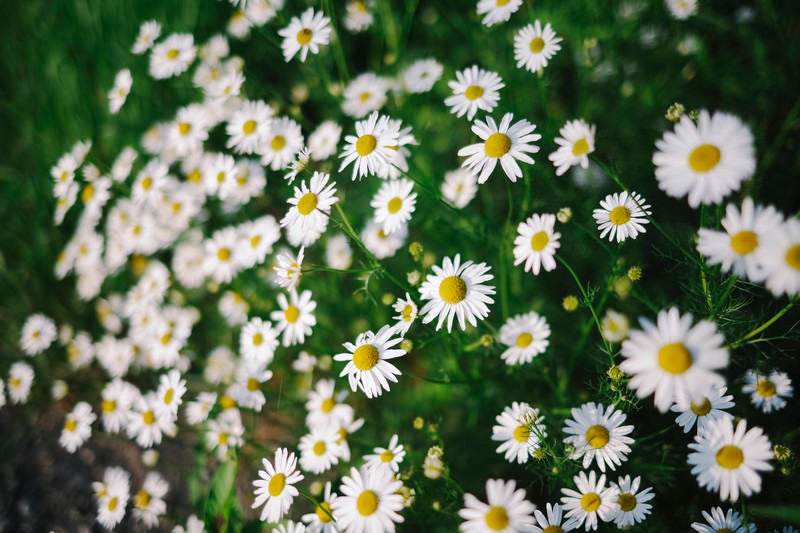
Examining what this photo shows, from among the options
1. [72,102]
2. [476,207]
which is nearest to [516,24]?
[476,207]

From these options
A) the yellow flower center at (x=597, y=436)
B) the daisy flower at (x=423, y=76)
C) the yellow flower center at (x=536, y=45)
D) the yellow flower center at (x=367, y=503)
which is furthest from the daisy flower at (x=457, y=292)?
the daisy flower at (x=423, y=76)

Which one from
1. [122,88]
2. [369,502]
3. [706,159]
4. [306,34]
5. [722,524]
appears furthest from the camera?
[122,88]

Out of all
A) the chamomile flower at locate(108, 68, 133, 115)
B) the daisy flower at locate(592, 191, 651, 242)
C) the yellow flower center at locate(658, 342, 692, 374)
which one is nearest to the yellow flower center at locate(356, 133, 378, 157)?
the daisy flower at locate(592, 191, 651, 242)

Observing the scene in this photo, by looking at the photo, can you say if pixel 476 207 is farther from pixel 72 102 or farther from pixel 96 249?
pixel 72 102

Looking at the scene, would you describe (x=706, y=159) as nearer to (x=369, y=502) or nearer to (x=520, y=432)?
(x=520, y=432)

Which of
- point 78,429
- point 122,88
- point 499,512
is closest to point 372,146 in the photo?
point 499,512

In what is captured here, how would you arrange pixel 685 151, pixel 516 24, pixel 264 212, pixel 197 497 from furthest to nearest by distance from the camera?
pixel 264 212, pixel 516 24, pixel 197 497, pixel 685 151

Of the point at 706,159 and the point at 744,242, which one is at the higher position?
the point at 706,159
